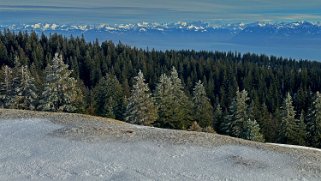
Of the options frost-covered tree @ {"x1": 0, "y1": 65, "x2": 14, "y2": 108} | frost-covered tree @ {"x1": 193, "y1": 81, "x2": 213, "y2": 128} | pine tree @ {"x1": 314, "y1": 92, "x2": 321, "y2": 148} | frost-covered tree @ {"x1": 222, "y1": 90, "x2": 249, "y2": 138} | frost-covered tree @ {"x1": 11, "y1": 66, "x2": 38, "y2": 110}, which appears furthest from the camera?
pine tree @ {"x1": 314, "y1": 92, "x2": 321, "y2": 148}

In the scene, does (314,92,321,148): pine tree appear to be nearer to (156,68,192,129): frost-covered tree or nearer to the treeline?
the treeline

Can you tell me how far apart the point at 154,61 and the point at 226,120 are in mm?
109796

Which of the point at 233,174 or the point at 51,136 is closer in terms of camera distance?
the point at 233,174

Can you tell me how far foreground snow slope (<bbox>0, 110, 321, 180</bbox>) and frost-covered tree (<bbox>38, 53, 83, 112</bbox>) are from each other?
83.3 ft

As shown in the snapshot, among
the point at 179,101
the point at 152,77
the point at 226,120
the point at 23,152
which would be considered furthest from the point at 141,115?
the point at 152,77

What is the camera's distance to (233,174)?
20.1 metres

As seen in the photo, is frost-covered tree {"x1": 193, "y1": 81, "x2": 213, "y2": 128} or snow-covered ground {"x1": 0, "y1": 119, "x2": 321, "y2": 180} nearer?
snow-covered ground {"x1": 0, "y1": 119, "x2": 321, "y2": 180}

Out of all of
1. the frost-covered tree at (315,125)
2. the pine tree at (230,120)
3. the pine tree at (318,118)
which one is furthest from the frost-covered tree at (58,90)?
the pine tree at (318,118)

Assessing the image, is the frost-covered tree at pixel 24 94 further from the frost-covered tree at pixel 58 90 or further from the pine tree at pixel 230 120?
the pine tree at pixel 230 120

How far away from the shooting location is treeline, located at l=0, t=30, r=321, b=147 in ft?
193

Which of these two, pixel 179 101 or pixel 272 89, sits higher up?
pixel 179 101

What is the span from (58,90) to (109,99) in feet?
43.3

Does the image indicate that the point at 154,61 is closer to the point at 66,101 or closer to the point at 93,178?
the point at 66,101

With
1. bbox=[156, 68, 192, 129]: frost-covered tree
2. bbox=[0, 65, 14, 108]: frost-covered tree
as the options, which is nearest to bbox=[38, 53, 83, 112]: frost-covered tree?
bbox=[0, 65, 14, 108]: frost-covered tree
